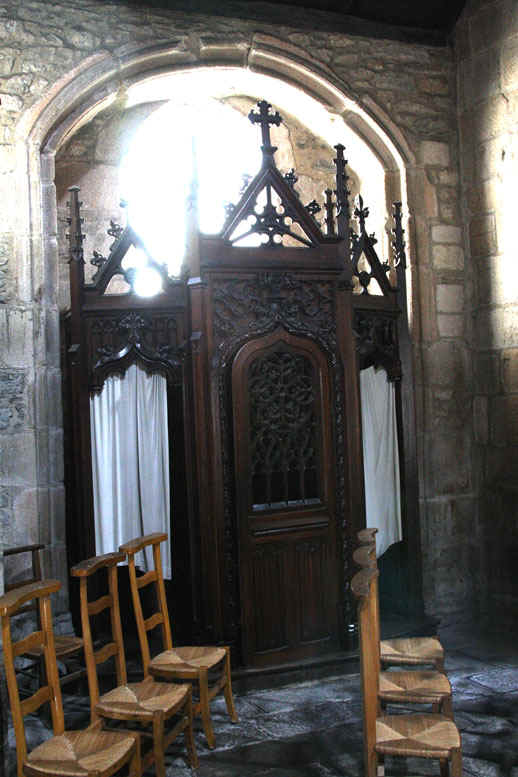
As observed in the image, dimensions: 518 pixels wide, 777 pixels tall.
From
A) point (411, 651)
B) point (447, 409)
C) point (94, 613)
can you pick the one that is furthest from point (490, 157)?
point (94, 613)

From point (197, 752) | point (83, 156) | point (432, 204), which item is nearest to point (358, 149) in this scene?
point (432, 204)

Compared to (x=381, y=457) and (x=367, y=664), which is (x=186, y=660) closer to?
(x=367, y=664)

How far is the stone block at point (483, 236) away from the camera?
18.4ft

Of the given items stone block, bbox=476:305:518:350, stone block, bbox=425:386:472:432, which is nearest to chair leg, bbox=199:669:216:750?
stone block, bbox=425:386:472:432

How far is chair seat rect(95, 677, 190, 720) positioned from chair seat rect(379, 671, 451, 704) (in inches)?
32.5

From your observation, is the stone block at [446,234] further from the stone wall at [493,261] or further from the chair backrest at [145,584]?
the chair backrest at [145,584]

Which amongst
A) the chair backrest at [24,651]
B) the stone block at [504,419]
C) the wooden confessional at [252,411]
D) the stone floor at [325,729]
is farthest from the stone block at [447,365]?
the chair backrest at [24,651]

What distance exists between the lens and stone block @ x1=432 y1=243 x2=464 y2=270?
579cm

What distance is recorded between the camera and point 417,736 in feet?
9.00

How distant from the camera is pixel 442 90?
231 inches

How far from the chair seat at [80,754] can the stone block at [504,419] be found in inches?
137

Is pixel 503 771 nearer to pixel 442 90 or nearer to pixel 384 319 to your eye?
pixel 384 319

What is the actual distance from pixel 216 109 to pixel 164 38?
1153 millimetres

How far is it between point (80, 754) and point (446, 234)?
4.35 meters
